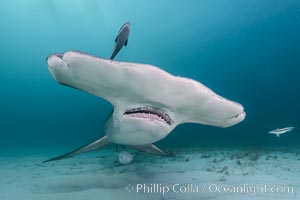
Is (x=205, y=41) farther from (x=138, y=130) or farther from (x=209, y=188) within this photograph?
(x=138, y=130)

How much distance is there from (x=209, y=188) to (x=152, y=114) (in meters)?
2.40

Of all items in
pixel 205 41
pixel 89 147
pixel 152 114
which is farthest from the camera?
pixel 205 41

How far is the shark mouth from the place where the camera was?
3.36m

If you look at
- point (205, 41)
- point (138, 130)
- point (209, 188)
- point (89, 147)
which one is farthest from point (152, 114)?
point (205, 41)

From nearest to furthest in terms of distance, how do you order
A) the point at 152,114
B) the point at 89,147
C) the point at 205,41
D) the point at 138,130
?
the point at 152,114
the point at 138,130
the point at 89,147
the point at 205,41

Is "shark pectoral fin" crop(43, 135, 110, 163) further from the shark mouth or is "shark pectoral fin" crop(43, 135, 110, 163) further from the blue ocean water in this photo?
the blue ocean water

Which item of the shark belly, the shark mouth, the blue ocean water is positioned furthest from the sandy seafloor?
the blue ocean water

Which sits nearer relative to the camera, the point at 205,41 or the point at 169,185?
the point at 169,185

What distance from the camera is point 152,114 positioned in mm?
3428

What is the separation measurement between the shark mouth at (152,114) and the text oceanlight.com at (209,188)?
78.2 inches

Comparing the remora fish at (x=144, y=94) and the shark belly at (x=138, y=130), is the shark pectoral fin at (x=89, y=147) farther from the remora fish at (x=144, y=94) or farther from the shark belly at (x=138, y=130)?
the remora fish at (x=144, y=94)

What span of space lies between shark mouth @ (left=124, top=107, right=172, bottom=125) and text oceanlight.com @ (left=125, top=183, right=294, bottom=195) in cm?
199

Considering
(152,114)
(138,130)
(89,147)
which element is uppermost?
(152,114)

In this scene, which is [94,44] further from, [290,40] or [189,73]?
[290,40]
